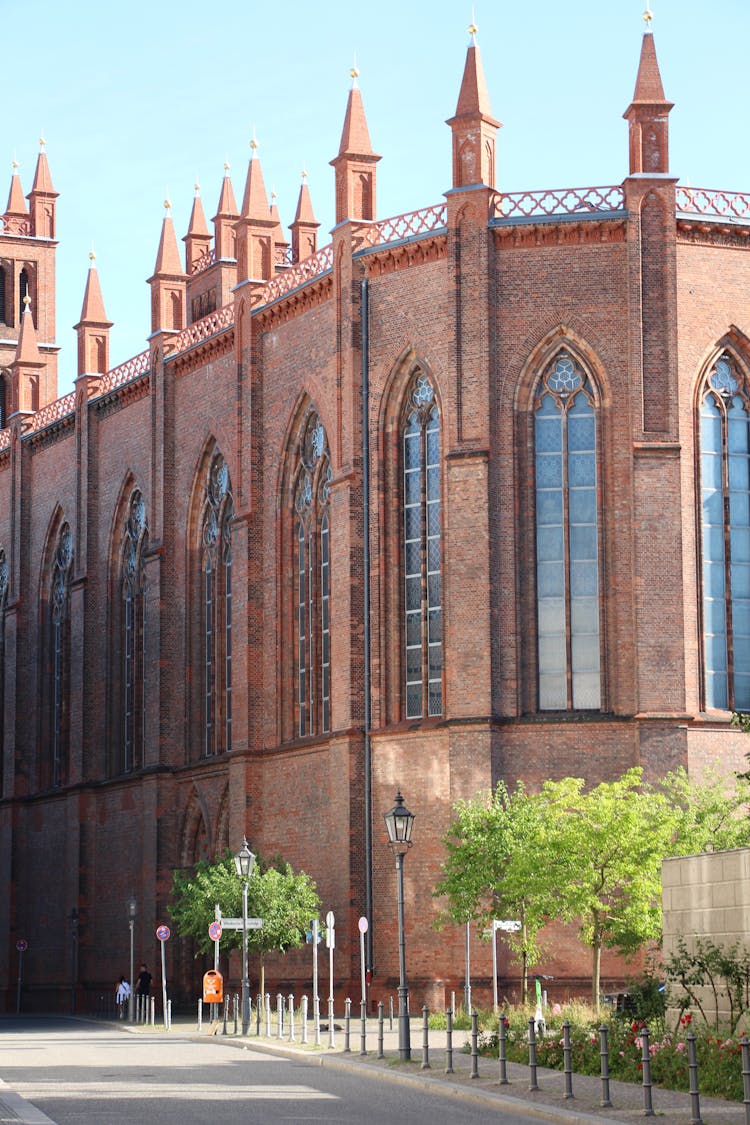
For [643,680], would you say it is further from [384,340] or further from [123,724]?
[123,724]

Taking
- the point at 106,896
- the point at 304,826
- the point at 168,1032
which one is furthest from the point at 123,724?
the point at 168,1032

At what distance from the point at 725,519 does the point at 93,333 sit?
27870 millimetres

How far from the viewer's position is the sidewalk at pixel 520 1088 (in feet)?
70.1

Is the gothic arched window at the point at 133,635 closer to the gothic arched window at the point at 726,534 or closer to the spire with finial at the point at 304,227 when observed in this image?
the spire with finial at the point at 304,227

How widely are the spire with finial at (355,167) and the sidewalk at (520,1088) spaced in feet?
73.2

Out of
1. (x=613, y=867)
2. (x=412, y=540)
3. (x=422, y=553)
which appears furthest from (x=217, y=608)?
(x=613, y=867)

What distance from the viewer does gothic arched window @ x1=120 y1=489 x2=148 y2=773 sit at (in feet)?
215

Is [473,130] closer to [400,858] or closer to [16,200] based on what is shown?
[400,858]

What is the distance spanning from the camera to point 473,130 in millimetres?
49188

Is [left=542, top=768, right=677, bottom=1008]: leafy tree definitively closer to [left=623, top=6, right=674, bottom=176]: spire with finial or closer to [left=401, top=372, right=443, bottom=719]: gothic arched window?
[left=401, top=372, right=443, bottom=719]: gothic arched window

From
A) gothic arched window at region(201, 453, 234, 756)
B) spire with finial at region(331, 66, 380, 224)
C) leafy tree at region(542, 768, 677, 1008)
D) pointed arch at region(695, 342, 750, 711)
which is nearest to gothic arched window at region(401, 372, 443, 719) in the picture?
spire with finial at region(331, 66, 380, 224)

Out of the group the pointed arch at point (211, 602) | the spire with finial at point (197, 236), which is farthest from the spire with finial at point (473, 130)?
the spire with finial at point (197, 236)

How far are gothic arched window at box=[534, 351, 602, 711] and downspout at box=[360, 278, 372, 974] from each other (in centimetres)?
452

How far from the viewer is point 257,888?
160 feet
